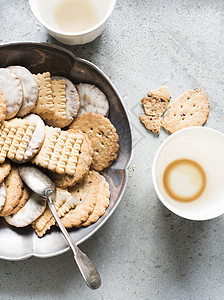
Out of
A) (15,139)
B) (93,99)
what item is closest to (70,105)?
(93,99)

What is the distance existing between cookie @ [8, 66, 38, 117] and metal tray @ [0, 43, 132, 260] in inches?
2.2

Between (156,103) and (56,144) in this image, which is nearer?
(56,144)

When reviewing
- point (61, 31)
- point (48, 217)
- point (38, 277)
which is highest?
point (61, 31)

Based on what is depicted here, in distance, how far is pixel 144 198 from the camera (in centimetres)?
98

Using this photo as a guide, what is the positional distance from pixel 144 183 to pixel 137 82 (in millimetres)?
295

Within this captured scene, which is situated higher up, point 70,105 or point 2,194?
point 70,105

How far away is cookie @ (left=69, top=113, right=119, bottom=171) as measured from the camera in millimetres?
905

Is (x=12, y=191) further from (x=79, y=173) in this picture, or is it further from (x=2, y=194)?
(x=79, y=173)

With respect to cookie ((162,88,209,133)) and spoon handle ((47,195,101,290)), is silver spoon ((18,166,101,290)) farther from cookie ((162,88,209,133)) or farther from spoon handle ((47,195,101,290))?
cookie ((162,88,209,133))

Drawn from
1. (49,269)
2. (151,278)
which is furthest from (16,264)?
(151,278)

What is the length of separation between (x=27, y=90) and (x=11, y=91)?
4 centimetres

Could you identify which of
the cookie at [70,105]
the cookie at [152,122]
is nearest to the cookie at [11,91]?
the cookie at [70,105]

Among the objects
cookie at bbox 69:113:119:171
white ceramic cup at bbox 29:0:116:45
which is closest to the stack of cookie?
cookie at bbox 69:113:119:171

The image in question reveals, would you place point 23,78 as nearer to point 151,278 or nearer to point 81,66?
point 81,66
